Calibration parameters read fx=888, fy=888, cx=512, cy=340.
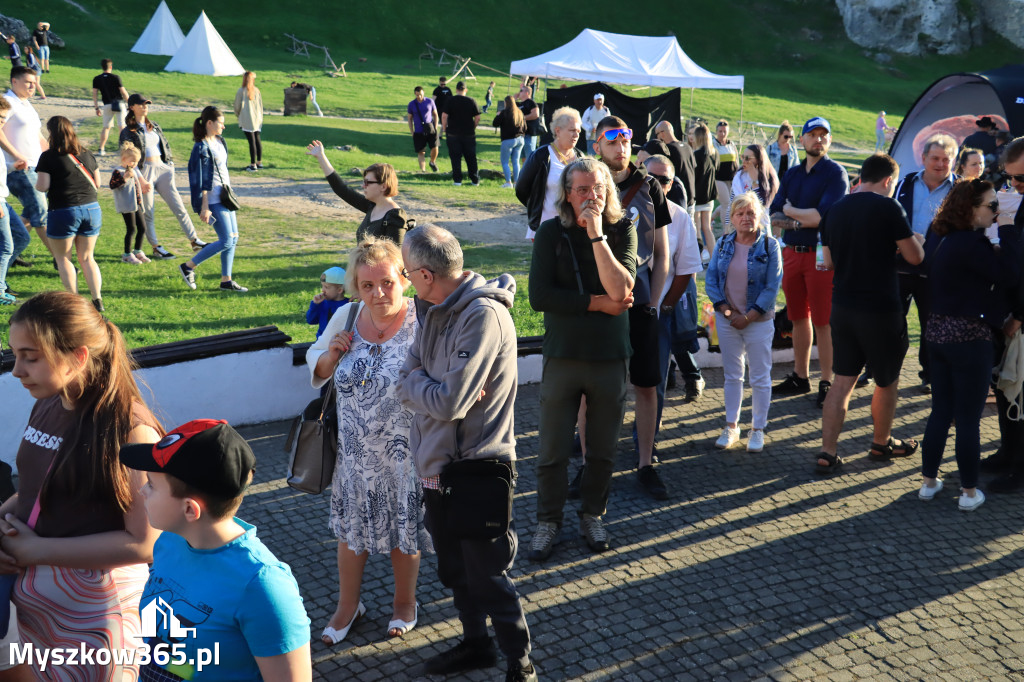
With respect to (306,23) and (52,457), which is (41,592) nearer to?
(52,457)

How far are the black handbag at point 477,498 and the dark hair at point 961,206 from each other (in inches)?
140

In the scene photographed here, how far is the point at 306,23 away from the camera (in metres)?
47.6

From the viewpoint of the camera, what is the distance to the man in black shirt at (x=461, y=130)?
17.4 meters

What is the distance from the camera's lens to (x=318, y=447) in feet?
13.7

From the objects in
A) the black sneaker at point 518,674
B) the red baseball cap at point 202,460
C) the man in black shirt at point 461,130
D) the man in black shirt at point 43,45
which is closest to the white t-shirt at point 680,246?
the black sneaker at point 518,674

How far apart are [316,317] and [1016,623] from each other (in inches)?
178

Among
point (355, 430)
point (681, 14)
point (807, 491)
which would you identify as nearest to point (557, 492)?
point (355, 430)

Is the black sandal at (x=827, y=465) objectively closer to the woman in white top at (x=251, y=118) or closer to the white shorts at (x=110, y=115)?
the woman in white top at (x=251, y=118)

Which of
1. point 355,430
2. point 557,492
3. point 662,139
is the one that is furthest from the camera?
point 662,139

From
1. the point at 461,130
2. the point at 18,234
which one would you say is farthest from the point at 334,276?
the point at 461,130

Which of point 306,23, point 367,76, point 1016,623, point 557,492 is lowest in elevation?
point 1016,623

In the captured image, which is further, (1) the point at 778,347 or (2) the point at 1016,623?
(1) the point at 778,347

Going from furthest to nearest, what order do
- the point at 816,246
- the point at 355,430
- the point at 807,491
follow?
the point at 816,246 < the point at 807,491 < the point at 355,430

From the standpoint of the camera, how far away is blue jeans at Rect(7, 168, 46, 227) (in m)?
9.66
